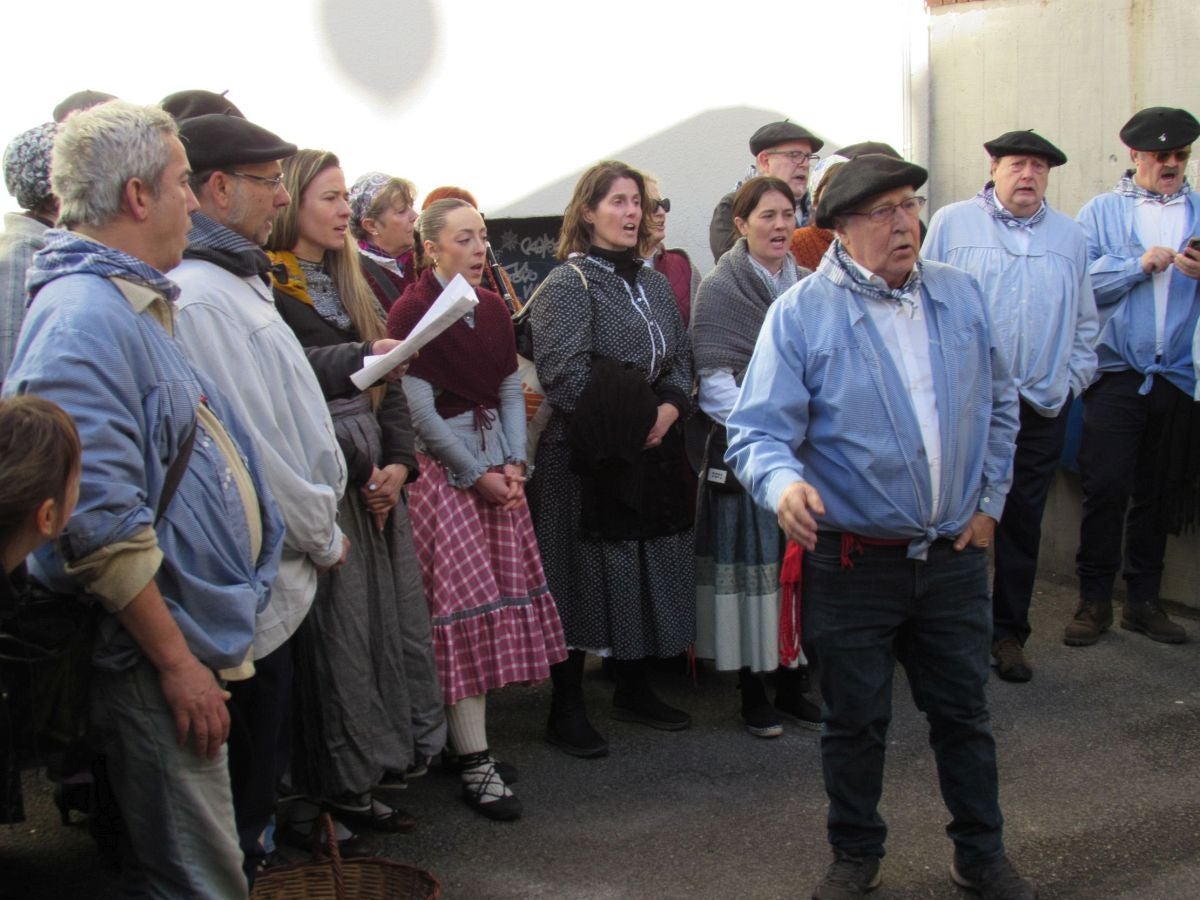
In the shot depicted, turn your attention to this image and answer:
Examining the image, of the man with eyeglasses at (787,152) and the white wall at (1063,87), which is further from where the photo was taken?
the white wall at (1063,87)

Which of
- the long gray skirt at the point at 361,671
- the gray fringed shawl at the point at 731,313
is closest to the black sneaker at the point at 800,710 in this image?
the gray fringed shawl at the point at 731,313

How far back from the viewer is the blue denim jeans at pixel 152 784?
2635mm

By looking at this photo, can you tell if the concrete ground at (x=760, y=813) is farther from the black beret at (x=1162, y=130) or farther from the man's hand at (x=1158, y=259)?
the black beret at (x=1162, y=130)

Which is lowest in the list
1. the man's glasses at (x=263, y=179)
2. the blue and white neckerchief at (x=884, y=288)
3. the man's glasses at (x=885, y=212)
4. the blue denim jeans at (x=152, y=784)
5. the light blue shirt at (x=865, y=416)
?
the blue denim jeans at (x=152, y=784)

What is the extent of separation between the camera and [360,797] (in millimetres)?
4230

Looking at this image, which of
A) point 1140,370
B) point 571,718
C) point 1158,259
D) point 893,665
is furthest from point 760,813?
point 1158,259

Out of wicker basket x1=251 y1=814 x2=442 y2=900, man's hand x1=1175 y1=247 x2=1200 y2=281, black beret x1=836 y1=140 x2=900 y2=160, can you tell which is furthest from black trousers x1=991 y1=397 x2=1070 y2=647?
wicker basket x1=251 y1=814 x2=442 y2=900

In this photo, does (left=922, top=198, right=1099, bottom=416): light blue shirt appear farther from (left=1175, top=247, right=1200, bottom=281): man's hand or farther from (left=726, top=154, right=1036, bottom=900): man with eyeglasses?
(left=726, top=154, right=1036, bottom=900): man with eyeglasses

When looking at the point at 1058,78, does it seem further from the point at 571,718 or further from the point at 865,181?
the point at 571,718

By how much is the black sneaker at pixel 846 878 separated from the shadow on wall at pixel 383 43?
4647 millimetres

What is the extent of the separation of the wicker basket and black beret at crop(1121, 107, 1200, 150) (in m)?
4.64

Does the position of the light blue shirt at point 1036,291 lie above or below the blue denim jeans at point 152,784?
above

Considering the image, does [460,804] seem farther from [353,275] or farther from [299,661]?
[353,275]

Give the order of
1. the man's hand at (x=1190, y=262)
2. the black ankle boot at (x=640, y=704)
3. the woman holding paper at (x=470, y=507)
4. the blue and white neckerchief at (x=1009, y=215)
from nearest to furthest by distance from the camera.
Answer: the woman holding paper at (x=470, y=507) < the black ankle boot at (x=640, y=704) < the blue and white neckerchief at (x=1009, y=215) < the man's hand at (x=1190, y=262)
